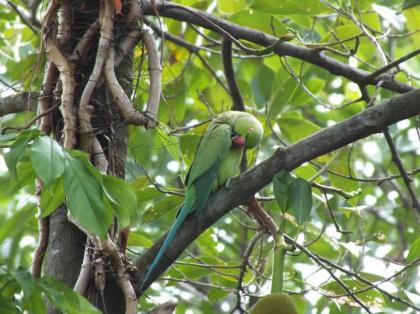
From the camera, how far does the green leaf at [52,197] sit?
92.5 inches

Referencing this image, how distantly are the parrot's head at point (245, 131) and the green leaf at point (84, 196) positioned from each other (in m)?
1.30

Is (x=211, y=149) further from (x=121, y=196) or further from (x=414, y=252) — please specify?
(x=121, y=196)

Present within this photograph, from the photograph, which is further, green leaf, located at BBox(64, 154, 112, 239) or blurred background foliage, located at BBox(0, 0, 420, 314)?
blurred background foliage, located at BBox(0, 0, 420, 314)

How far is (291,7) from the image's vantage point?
148 inches

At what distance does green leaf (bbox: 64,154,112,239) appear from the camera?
210 cm

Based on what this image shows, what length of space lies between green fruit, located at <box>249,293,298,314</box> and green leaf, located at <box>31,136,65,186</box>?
31.1 inches

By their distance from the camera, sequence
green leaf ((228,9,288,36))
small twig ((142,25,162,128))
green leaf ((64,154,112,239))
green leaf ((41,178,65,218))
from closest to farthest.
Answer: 1. green leaf ((64,154,112,239))
2. green leaf ((41,178,65,218))
3. small twig ((142,25,162,128))
4. green leaf ((228,9,288,36))

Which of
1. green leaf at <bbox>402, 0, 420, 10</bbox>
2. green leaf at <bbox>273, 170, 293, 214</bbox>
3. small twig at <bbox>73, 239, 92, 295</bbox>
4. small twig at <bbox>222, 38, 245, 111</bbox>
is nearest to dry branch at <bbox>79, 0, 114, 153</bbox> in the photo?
small twig at <bbox>73, 239, 92, 295</bbox>

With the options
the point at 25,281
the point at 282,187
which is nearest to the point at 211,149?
the point at 282,187

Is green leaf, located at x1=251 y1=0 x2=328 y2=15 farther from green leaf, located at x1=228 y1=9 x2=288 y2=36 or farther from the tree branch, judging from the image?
the tree branch

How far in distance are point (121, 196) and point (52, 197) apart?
12.4 inches

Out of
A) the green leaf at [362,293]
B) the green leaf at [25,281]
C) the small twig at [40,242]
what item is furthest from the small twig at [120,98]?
the green leaf at [362,293]

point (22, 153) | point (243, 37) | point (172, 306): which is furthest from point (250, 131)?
point (22, 153)

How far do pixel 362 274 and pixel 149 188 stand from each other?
1163 millimetres
